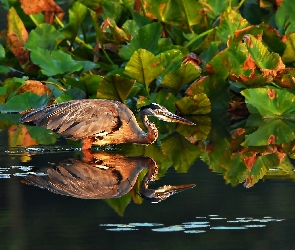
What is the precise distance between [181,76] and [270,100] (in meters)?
1.03

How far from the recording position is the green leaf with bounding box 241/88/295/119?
9500 mm

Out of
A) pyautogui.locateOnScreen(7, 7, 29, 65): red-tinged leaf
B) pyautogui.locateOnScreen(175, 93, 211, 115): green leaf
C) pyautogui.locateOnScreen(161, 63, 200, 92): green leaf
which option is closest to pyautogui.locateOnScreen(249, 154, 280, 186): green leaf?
pyautogui.locateOnScreen(175, 93, 211, 115): green leaf

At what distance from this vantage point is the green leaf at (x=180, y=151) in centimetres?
793

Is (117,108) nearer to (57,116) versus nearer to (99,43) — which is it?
(57,116)

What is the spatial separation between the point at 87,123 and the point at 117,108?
31cm

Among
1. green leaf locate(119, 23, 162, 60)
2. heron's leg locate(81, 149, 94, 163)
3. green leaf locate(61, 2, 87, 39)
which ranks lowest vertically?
heron's leg locate(81, 149, 94, 163)

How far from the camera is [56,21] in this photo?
12781 millimetres

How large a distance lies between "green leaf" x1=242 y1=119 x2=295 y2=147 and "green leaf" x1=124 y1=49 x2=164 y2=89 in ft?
3.98

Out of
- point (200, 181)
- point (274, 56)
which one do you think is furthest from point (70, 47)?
point (200, 181)

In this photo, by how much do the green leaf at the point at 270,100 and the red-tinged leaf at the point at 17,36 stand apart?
339cm

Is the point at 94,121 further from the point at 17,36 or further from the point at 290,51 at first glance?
the point at 17,36

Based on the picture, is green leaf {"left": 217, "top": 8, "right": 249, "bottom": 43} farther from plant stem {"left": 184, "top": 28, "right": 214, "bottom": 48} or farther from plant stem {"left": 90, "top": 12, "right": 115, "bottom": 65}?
plant stem {"left": 90, "top": 12, "right": 115, "bottom": 65}

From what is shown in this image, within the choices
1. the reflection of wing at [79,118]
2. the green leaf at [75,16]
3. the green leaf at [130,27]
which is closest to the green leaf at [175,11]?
the green leaf at [130,27]

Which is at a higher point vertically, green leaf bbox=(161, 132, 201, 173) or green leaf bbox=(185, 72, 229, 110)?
green leaf bbox=(185, 72, 229, 110)
